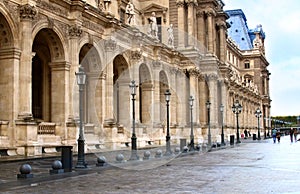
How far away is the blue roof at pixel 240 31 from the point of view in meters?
130

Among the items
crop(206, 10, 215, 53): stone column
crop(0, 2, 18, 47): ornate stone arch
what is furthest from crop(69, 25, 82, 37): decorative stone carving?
crop(206, 10, 215, 53): stone column

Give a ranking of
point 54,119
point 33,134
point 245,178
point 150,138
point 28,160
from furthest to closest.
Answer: point 150,138
point 54,119
point 33,134
point 28,160
point 245,178

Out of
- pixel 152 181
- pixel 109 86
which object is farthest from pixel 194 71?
pixel 152 181

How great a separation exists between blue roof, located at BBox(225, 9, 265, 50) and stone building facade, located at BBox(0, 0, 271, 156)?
201 ft

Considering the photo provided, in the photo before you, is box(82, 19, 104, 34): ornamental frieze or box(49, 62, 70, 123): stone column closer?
box(49, 62, 70, 123): stone column

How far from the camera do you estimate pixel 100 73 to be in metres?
36.8

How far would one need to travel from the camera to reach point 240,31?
433 ft

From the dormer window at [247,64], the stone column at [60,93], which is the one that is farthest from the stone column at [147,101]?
the dormer window at [247,64]

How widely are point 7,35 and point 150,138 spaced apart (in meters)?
22.3

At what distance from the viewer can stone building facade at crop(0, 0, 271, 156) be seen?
26.8 m

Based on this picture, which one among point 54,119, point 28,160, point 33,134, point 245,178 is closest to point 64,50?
point 54,119

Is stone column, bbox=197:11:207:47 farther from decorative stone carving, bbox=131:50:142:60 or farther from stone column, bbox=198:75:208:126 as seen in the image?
decorative stone carving, bbox=131:50:142:60

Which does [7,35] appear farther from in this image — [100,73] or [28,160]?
[100,73]

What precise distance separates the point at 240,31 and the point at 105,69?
99.8 m
